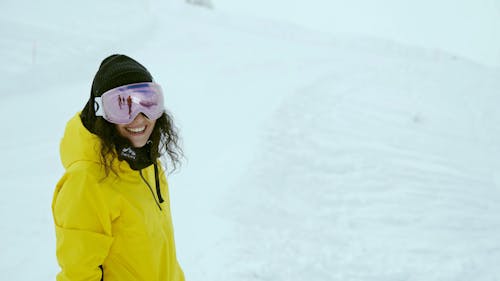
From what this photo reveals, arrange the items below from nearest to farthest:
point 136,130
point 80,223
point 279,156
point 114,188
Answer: point 80,223
point 114,188
point 136,130
point 279,156

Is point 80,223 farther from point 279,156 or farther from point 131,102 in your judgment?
point 279,156

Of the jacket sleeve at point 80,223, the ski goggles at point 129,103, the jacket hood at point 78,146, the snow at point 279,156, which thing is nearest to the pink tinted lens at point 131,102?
Result: the ski goggles at point 129,103

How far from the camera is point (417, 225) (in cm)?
480

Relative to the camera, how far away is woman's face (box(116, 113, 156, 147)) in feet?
5.59

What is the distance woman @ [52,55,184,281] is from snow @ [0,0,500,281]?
199 cm

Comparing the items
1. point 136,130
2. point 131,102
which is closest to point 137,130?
point 136,130

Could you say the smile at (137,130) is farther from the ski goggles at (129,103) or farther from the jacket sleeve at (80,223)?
the jacket sleeve at (80,223)

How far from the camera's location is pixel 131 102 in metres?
1.65

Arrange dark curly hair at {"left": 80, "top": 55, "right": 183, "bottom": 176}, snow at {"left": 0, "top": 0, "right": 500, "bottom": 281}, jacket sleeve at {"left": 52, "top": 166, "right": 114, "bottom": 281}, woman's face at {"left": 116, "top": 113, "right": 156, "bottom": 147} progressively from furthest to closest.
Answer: snow at {"left": 0, "top": 0, "right": 500, "bottom": 281} < woman's face at {"left": 116, "top": 113, "right": 156, "bottom": 147} < dark curly hair at {"left": 80, "top": 55, "right": 183, "bottom": 176} < jacket sleeve at {"left": 52, "top": 166, "right": 114, "bottom": 281}

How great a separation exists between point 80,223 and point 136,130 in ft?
1.53

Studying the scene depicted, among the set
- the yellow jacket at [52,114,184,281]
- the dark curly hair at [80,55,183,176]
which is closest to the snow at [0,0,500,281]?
the yellow jacket at [52,114,184,281]

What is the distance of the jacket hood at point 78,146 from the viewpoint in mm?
1521

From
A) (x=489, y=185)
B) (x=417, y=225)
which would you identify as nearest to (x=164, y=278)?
(x=417, y=225)

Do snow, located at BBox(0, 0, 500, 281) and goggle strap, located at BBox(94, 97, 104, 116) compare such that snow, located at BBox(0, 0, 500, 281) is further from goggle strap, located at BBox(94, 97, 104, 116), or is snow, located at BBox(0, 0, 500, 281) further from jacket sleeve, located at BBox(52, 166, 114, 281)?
goggle strap, located at BBox(94, 97, 104, 116)
